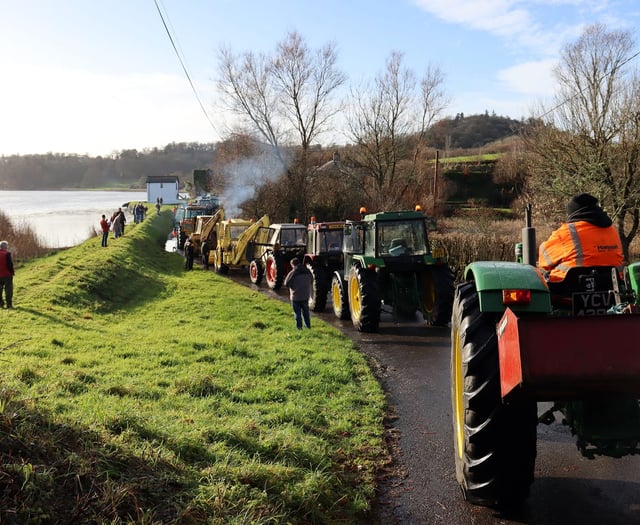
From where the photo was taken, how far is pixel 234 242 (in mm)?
20750

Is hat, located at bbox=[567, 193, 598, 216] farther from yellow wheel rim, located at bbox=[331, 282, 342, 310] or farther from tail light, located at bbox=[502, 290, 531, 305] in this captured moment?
yellow wheel rim, located at bbox=[331, 282, 342, 310]

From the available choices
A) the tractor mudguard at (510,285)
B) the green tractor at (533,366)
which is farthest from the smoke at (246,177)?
the green tractor at (533,366)

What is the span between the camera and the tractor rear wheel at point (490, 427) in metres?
3.64

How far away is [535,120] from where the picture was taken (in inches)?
Result: 768

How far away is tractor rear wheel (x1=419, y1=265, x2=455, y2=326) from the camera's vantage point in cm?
1091

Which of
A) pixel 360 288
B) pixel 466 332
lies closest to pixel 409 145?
pixel 360 288

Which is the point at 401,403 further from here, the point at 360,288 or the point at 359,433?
the point at 360,288

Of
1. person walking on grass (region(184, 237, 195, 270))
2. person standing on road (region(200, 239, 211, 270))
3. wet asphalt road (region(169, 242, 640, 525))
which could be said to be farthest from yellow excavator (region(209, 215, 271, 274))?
wet asphalt road (region(169, 242, 640, 525))

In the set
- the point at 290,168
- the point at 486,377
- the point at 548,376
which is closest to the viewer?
the point at 548,376

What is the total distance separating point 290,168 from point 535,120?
13262 mm

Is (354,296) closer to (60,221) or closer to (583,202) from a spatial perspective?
(583,202)

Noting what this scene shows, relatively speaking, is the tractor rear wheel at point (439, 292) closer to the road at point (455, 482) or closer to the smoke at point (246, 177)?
the road at point (455, 482)

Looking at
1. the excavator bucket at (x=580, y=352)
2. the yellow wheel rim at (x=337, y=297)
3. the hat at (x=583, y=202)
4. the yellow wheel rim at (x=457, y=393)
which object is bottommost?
the yellow wheel rim at (x=337, y=297)

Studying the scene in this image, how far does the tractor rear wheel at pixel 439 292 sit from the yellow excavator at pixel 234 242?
9.41 metres
